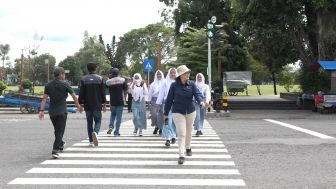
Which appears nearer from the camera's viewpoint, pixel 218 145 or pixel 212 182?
pixel 212 182

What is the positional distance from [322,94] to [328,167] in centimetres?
1804

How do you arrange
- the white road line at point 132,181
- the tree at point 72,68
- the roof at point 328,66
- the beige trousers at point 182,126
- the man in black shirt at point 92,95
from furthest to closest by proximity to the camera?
the tree at point 72,68 → the roof at point 328,66 → the man in black shirt at point 92,95 → the beige trousers at point 182,126 → the white road line at point 132,181

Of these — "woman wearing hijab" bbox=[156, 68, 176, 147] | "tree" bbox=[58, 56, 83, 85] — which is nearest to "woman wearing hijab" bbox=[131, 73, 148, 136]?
"woman wearing hijab" bbox=[156, 68, 176, 147]

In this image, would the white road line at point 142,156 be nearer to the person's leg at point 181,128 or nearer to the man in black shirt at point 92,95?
the person's leg at point 181,128

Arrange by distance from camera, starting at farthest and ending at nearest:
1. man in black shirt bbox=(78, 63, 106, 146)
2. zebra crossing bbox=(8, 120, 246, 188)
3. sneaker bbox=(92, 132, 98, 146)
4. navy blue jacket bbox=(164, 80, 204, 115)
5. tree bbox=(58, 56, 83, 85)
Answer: tree bbox=(58, 56, 83, 85)
sneaker bbox=(92, 132, 98, 146)
man in black shirt bbox=(78, 63, 106, 146)
navy blue jacket bbox=(164, 80, 204, 115)
zebra crossing bbox=(8, 120, 246, 188)

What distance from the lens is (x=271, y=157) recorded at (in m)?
9.99

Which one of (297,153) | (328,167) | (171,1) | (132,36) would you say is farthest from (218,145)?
(132,36)

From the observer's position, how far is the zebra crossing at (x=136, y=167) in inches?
299

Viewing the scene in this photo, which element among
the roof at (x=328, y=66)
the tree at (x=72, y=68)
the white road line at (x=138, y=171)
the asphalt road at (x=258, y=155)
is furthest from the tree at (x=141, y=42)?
the white road line at (x=138, y=171)

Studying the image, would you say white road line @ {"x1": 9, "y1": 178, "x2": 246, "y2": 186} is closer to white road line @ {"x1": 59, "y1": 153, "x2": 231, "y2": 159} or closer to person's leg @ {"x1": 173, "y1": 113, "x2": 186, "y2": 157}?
person's leg @ {"x1": 173, "y1": 113, "x2": 186, "y2": 157}

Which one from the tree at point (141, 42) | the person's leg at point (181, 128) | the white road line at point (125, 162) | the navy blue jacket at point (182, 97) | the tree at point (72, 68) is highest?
the tree at point (141, 42)

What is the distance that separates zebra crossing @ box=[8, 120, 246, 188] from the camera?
761 cm

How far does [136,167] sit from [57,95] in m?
2.42

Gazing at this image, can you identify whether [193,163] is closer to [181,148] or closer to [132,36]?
[181,148]
